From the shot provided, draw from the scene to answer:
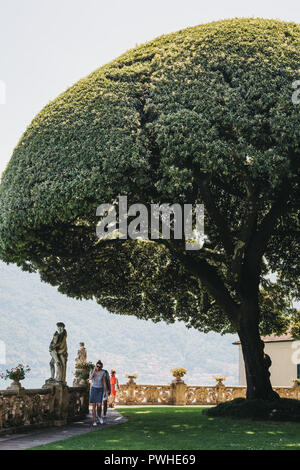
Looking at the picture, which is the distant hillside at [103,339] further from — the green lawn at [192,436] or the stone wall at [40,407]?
the green lawn at [192,436]

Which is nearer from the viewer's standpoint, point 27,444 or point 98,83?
point 27,444

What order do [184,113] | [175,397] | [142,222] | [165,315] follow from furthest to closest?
[175,397], [165,315], [142,222], [184,113]

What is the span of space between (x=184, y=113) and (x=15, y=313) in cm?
15748

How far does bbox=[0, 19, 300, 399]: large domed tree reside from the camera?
14430mm

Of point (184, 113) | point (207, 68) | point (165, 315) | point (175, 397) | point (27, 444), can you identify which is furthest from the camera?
point (175, 397)

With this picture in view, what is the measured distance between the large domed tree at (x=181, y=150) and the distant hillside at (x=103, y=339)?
137 metres

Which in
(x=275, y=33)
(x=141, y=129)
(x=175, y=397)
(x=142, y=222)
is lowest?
(x=175, y=397)

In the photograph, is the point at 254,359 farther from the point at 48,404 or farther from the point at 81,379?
the point at 48,404

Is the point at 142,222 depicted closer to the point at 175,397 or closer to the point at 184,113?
the point at 184,113

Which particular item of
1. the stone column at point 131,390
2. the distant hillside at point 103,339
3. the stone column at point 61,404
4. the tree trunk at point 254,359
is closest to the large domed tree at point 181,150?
the tree trunk at point 254,359

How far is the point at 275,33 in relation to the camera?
1630 centimetres

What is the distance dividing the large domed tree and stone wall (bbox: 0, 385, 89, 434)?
459cm

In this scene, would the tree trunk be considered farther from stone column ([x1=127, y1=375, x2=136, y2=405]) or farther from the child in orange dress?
stone column ([x1=127, y1=375, x2=136, y2=405])

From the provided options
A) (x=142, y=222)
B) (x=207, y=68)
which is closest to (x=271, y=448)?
(x=142, y=222)
